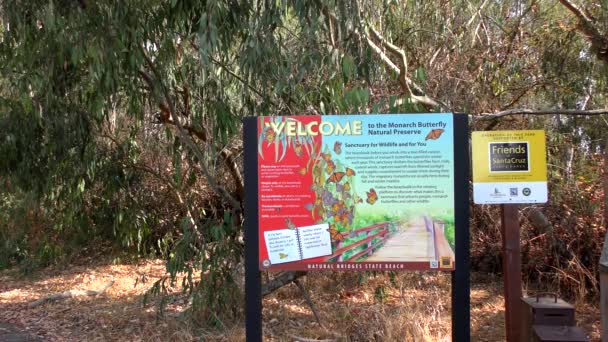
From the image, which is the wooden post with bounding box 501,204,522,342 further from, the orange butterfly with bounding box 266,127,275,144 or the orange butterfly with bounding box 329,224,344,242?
the orange butterfly with bounding box 266,127,275,144

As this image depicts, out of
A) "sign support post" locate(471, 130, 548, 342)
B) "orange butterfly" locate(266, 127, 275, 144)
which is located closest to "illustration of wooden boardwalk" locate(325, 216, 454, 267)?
"sign support post" locate(471, 130, 548, 342)

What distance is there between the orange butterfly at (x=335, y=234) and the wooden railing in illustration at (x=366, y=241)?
37 mm

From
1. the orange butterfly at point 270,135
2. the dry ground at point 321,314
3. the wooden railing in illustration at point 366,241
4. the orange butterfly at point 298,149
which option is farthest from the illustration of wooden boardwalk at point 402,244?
the dry ground at point 321,314

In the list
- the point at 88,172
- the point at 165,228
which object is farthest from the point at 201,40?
the point at 165,228

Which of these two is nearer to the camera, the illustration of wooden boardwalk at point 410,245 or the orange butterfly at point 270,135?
the illustration of wooden boardwalk at point 410,245

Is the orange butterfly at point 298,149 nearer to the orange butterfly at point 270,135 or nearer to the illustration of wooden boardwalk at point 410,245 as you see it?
the orange butterfly at point 270,135

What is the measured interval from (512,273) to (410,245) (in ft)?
2.93

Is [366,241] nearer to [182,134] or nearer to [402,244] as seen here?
[402,244]

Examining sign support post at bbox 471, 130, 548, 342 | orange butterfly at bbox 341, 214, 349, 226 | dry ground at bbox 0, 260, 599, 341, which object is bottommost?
dry ground at bbox 0, 260, 599, 341

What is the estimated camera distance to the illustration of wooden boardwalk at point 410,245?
4.11 m

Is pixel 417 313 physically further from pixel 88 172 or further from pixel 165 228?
pixel 165 228

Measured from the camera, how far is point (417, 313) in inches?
219

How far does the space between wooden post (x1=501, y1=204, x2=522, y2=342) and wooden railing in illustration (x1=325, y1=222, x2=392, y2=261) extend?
0.95m

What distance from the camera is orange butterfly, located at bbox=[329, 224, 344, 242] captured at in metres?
4.19
